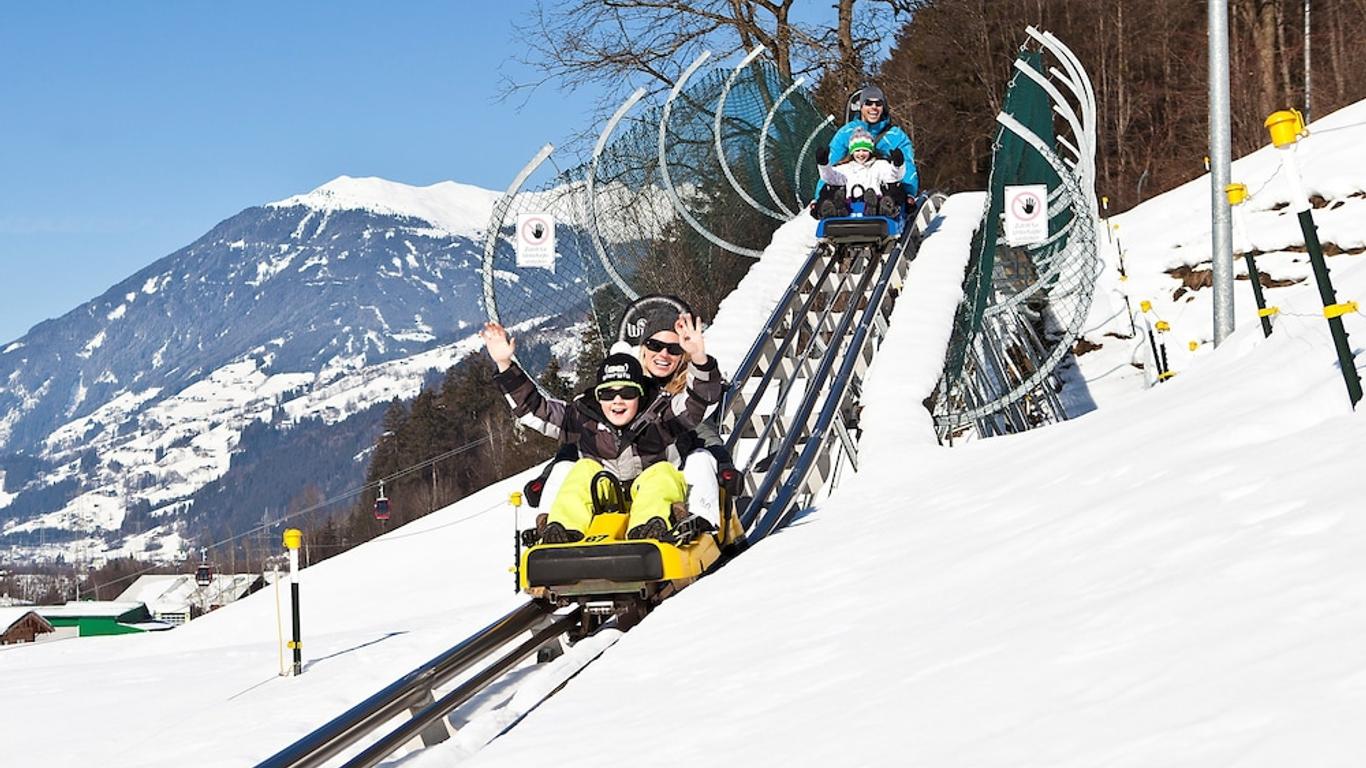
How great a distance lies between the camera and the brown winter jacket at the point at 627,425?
7750 millimetres

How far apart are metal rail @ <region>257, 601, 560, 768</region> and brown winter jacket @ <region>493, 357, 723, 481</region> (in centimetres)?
97

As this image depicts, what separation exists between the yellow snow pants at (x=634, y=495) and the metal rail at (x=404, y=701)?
1.56 ft

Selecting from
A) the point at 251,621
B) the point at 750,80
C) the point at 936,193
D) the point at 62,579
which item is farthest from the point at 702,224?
the point at 62,579

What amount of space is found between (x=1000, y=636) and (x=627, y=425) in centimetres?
366

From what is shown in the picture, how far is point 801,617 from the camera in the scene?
5.62 meters

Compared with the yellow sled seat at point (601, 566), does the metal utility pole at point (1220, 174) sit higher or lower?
higher

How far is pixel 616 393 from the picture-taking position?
25.1 feet

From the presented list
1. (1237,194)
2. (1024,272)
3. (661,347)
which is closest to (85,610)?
(1024,272)

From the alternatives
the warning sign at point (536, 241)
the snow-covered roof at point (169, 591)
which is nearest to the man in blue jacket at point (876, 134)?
the warning sign at point (536, 241)

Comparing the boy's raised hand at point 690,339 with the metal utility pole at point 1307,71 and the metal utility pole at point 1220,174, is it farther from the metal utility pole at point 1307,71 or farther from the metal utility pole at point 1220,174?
the metal utility pole at point 1307,71

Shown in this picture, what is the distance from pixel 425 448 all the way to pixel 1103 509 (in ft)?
267

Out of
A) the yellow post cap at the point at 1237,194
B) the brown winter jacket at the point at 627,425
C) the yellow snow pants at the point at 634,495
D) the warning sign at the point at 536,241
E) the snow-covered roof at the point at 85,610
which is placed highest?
the warning sign at the point at 536,241

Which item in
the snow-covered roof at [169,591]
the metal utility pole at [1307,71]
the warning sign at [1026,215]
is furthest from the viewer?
the snow-covered roof at [169,591]

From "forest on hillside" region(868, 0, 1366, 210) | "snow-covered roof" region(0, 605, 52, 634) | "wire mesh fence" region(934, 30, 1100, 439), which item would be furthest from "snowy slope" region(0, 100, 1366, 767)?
"snow-covered roof" region(0, 605, 52, 634)
